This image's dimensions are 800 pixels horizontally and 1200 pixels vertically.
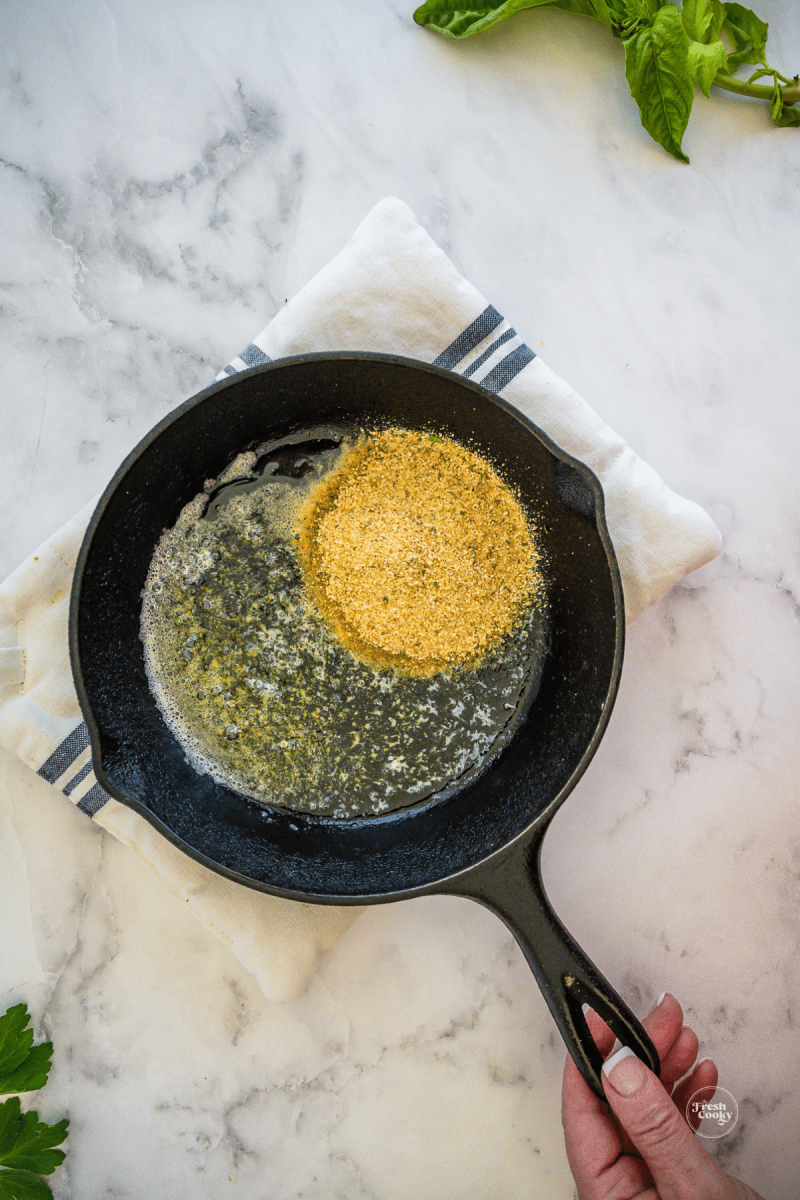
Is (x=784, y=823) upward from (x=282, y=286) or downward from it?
downward

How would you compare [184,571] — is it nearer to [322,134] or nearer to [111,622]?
[111,622]

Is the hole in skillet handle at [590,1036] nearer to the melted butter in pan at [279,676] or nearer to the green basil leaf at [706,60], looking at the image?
the melted butter in pan at [279,676]

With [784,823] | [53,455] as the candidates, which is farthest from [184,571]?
[784,823]

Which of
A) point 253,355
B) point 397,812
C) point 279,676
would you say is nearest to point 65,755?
point 279,676

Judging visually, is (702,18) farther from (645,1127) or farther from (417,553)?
(645,1127)

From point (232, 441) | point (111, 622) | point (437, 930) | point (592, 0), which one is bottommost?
point (437, 930)

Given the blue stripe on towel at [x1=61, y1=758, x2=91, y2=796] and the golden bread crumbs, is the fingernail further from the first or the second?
the blue stripe on towel at [x1=61, y1=758, x2=91, y2=796]
